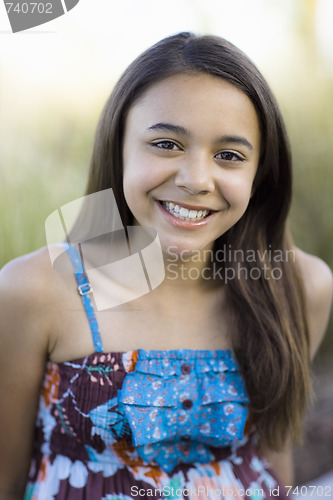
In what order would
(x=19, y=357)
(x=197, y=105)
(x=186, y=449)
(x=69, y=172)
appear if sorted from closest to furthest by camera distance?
(x=197, y=105)
(x=19, y=357)
(x=186, y=449)
(x=69, y=172)

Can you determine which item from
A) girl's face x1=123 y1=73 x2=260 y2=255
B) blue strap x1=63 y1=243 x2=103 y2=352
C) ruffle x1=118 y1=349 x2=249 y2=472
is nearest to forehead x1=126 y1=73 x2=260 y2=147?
girl's face x1=123 y1=73 x2=260 y2=255

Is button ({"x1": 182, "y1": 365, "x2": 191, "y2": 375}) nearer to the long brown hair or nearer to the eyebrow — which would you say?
the long brown hair

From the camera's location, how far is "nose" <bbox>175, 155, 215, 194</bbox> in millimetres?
1202

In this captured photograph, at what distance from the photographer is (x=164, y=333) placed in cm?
141

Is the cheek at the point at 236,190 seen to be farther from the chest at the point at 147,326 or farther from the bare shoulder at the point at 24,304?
the bare shoulder at the point at 24,304

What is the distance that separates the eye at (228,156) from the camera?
4.10 feet

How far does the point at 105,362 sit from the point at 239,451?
0.51 metres

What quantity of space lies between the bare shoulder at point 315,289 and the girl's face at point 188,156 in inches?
17.9

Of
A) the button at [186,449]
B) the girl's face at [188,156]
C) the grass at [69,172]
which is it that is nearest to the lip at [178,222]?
the girl's face at [188,156]

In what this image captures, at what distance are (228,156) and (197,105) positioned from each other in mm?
151

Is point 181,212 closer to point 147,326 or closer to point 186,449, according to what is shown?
point 147,326

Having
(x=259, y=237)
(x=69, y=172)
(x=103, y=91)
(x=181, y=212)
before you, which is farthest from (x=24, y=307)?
(x=103, y=91)

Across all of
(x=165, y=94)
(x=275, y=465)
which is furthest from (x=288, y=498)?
(x=165, y=94)

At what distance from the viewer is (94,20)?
2.07m
